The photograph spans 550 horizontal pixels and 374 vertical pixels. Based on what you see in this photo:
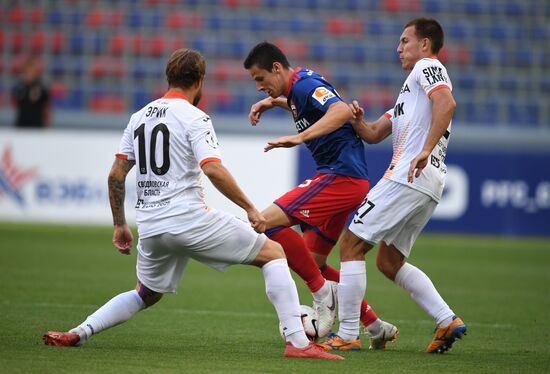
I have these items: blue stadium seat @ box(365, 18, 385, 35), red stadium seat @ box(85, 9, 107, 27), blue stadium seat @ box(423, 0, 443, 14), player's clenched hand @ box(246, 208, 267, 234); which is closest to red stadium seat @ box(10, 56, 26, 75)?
red stadium seat @ box(85, 9, 107, 27)

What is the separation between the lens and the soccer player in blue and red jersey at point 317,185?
666 centimetres

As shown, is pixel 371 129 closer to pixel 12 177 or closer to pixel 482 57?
pixel 12 177

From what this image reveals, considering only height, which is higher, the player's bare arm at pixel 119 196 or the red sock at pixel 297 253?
the player's bare arm at pixel 119 196

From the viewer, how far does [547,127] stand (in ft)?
70.6

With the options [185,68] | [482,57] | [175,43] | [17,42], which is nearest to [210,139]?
[185,68]

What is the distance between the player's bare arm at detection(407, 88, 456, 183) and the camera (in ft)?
20.3

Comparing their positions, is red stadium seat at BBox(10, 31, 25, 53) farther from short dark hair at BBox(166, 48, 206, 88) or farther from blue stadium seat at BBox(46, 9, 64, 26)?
short dark hair at BBox(166, 48, 206, 88)

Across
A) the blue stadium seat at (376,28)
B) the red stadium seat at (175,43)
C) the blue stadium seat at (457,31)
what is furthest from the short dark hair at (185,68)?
the blue stadium seat at (457,31)

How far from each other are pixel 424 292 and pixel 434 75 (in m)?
1.51

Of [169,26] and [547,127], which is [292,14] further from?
[547,127]

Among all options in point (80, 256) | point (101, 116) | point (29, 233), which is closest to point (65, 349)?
point (80, 256)

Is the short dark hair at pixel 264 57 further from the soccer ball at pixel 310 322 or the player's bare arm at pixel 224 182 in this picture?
the soccer ball at pixel 310 322

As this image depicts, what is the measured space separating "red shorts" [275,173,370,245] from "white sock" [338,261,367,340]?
0.46m

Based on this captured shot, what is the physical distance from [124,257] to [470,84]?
38.7ft
